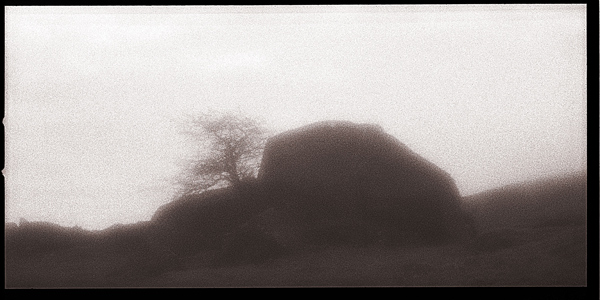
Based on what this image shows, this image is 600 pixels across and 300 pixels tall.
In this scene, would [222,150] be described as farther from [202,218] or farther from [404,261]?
[404,261]

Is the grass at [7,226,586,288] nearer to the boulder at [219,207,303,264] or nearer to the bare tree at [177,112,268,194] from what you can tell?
the boulder at [219,207,303,264]

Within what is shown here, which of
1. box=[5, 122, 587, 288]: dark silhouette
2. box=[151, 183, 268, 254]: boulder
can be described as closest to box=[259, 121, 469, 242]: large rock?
box=[5, 122, 587, 288]: dark silhouette

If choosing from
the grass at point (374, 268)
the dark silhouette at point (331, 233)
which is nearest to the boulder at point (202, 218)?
the dark silhouette at point (331, 233)

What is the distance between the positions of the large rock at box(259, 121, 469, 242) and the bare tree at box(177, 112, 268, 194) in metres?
0.09

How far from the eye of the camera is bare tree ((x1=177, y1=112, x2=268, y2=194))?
288 centimetres

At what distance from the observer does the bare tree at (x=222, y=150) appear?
2.88 m

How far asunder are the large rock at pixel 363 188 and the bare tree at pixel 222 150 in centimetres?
9

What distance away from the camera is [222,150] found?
293 centimetres

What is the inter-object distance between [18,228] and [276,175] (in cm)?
140

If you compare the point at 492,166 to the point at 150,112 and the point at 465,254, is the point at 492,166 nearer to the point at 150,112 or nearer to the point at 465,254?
the point at 465,254

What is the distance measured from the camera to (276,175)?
292cm

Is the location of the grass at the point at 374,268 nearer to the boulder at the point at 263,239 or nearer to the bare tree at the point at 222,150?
the boulder at the point at 263,239

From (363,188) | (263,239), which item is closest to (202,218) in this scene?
(263,239)
